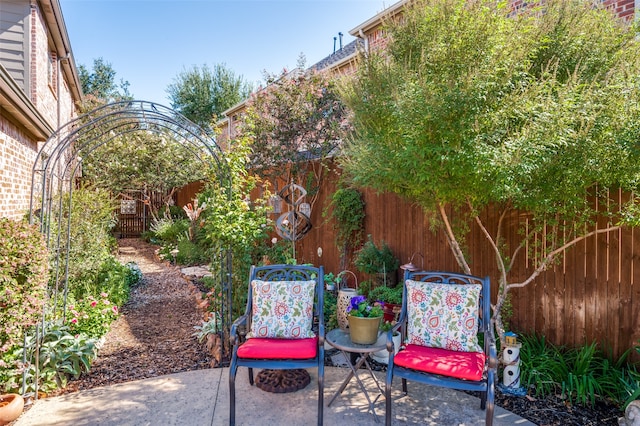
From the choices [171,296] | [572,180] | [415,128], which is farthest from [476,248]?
[171,296]

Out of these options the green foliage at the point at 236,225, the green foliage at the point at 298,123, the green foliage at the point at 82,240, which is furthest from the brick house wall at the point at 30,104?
the green foliage at the point at 298,123

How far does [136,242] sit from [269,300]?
12340 mm

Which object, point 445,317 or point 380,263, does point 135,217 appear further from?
point 445,317

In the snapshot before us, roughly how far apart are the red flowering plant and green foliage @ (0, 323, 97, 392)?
394 mm

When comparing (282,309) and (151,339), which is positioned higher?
(282,309)

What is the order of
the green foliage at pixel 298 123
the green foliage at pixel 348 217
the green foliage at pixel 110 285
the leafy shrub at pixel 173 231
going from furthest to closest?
the leafy shrub at pixel 173 231
the green foliage at pixel 298 123
the green foliage at pixel 348 217
the green foliage at pixel 110 285

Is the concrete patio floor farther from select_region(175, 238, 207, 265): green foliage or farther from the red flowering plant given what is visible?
select_region(175, 238, 207, 265): green foliage

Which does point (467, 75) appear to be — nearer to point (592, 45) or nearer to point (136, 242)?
point (592, 45)

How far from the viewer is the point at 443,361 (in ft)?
8.69

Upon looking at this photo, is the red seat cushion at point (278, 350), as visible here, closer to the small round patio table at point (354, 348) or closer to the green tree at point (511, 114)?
the small round patio table at point (354, 348)

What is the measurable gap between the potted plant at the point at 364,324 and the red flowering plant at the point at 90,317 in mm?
2988

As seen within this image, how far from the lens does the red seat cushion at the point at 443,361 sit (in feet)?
8.24

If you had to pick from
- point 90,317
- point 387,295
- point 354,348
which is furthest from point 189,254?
point 354,348

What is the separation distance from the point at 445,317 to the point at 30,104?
502 cm
